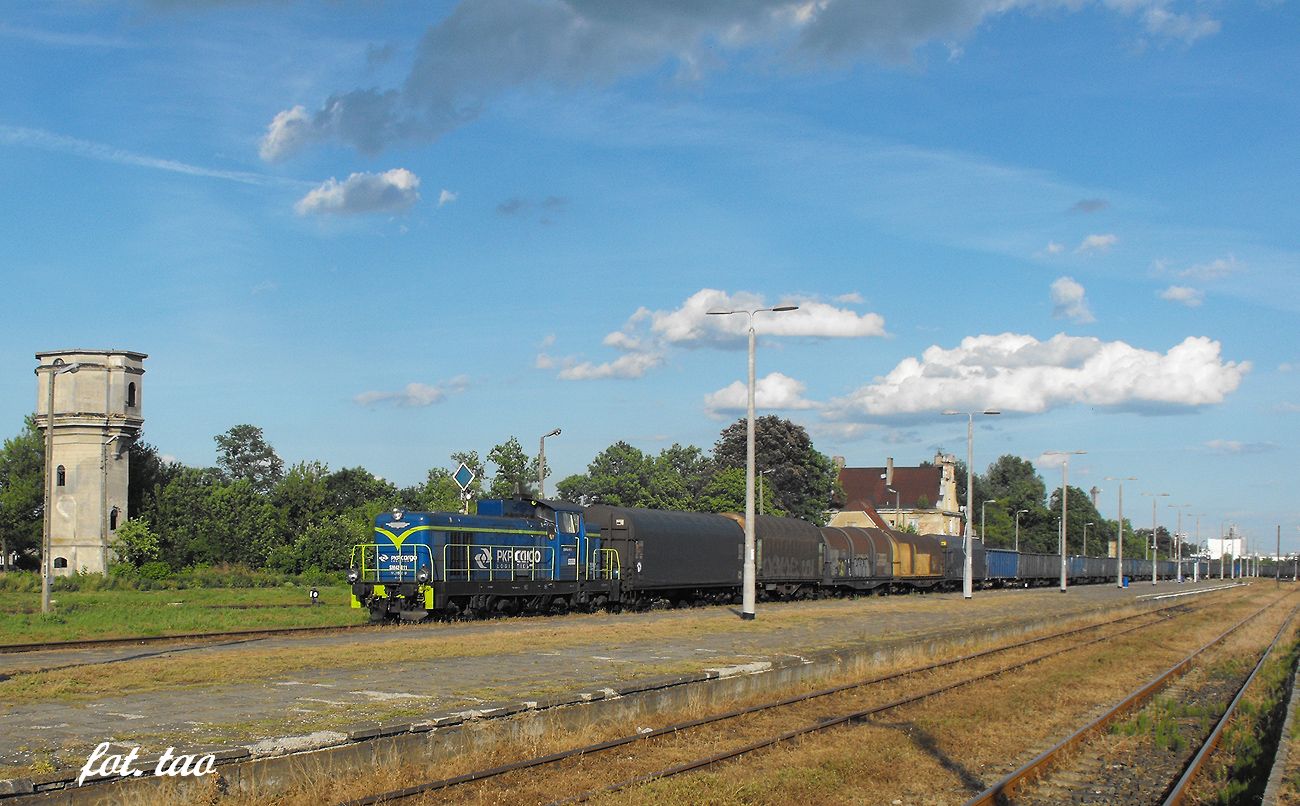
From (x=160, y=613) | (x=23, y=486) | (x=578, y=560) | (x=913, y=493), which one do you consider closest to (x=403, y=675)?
(x=578, y=560)

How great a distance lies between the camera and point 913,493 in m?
154

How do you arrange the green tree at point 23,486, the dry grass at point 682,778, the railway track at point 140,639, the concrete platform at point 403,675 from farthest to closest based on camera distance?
1. the green tree at point 23,486
2. the railway track at point 140,639
3. the concrete platform at point 403,675
4. the dry grass at point 682,778

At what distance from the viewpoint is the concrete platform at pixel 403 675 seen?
1259 cm

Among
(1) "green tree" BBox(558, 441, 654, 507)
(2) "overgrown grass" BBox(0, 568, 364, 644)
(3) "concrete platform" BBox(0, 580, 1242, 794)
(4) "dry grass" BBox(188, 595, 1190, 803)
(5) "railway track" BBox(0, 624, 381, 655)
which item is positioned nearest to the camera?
(4) "dry grass" BBox(188, 595, 1190, 803)

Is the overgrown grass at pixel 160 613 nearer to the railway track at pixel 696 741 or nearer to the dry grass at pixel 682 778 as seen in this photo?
the railway track at pixel 696 741

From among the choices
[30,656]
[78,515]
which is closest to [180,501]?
[78,515]

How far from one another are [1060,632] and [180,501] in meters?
59.2

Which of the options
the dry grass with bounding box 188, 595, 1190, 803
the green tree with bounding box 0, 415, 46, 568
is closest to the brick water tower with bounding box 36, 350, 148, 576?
the green tree with bounding box 0, 415, 46, 568

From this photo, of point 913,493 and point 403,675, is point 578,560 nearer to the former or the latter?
point 403,675

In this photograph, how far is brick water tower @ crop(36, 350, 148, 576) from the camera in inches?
2734

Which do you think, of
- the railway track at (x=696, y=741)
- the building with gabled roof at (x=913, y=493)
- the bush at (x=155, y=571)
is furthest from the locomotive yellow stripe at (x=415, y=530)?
the building with gabled roof at (x=913, y=493)

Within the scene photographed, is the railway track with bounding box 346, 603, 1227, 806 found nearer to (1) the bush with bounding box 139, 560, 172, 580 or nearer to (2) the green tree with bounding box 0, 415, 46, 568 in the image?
(1) the bush with bounding box 139, 560, 172, 580

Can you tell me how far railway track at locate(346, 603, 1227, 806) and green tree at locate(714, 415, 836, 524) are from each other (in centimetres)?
8735

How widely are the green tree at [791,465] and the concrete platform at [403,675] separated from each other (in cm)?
7748
